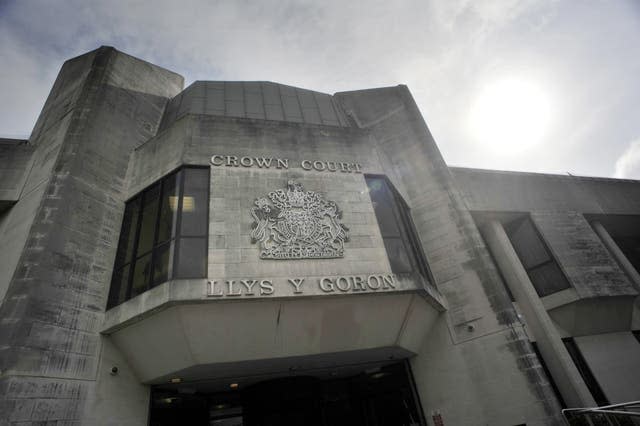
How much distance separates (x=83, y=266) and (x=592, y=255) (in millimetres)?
21689

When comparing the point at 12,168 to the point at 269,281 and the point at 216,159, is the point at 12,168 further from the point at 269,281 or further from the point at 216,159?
the point at 269,281

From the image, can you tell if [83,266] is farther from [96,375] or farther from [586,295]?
[586,295]

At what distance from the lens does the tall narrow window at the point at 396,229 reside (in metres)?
13.1

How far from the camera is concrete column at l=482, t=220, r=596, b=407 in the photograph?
542 inches

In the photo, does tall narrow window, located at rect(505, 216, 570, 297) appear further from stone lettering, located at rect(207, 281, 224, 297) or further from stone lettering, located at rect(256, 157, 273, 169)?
stone lettering, located at rect(207, 281, 224, 297)

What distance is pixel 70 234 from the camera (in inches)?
471

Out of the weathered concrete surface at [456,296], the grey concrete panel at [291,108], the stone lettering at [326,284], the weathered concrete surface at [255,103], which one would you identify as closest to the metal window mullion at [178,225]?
the stone lettering at [326,284]

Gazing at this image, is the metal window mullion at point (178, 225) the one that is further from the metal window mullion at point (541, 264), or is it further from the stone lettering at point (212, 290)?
A: the metal window mullion at point (541, 264)

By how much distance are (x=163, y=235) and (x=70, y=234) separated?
293 cm

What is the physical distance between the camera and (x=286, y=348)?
1149cm

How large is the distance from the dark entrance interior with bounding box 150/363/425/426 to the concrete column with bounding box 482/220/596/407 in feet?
19.3

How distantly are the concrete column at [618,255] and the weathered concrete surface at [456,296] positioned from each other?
10.4 metres

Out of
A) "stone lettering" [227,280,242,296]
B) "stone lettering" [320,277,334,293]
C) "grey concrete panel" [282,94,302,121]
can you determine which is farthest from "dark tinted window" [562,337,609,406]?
"grey concrete panel" [282,94,302,121]

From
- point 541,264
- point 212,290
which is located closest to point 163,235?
point 212,290
